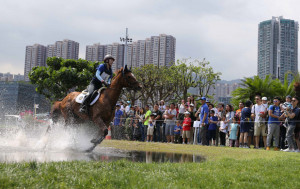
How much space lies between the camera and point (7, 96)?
355 feet

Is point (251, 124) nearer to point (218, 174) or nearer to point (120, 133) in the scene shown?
point (120, 133)

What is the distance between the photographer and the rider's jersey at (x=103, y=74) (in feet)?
35.3

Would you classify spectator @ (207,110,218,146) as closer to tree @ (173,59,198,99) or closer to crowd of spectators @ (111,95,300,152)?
Answer: crowd of spectators @ (111,95,300,152)

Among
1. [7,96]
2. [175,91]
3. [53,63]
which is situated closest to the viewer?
[53,63]

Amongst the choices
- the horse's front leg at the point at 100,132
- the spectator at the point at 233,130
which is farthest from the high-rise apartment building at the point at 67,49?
the horse's front leg at the point at 100,132

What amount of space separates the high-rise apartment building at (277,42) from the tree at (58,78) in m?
61.1

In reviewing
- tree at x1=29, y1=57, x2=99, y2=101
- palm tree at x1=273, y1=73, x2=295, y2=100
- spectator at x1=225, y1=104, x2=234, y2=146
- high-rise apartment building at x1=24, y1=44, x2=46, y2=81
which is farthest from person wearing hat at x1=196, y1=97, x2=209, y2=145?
high-rise apartment building at x1=24, y1=44, x2=46, y2=81

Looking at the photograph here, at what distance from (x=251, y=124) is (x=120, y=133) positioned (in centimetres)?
861

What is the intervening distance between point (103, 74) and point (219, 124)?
27.8 ft

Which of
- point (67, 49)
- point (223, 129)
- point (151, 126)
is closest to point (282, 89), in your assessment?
point (223, 129)

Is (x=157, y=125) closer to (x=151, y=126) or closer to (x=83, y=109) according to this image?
(x=151, y=126)

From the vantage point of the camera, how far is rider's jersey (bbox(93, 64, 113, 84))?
10773 millimetres

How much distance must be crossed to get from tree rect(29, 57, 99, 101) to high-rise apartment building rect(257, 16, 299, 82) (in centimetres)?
6106

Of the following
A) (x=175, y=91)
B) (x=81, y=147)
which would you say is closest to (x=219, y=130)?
(x=81, y=147)
